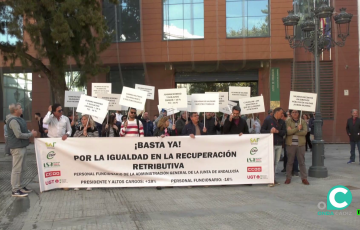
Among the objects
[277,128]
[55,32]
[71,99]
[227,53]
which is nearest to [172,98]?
[277,128]

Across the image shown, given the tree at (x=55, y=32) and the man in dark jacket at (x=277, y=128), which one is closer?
the man in dark jacket at (x=277, y=128)

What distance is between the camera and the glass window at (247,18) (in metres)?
20.3

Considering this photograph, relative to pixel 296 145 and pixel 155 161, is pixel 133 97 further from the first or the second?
pixel 296 145

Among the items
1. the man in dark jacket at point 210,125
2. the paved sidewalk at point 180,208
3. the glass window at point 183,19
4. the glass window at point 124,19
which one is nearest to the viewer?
the paved sidewalk at point 180,208

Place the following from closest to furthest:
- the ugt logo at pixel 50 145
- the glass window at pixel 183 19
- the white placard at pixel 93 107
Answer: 1. the ugt logo at pixel 50 145
2. the white placard at pixel 93 107
3. the glass window at pixel 183 19

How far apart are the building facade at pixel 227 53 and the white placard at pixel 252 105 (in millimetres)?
10543

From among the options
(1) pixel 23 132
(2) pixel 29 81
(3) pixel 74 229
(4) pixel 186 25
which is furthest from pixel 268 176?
(2) pixel 29 81

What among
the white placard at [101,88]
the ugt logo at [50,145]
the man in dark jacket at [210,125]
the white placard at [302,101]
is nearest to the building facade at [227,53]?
the white placard at [101,88]

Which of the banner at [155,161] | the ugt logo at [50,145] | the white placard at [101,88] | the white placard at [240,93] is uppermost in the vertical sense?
the white placard at [101,88]

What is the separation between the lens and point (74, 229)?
221 inches

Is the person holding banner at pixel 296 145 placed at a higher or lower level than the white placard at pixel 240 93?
lower

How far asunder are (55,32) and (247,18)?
1071 cm

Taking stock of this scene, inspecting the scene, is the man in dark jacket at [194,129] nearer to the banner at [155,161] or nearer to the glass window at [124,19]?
the banner at [155,161]

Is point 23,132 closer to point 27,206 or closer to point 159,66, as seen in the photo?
point 27,206
